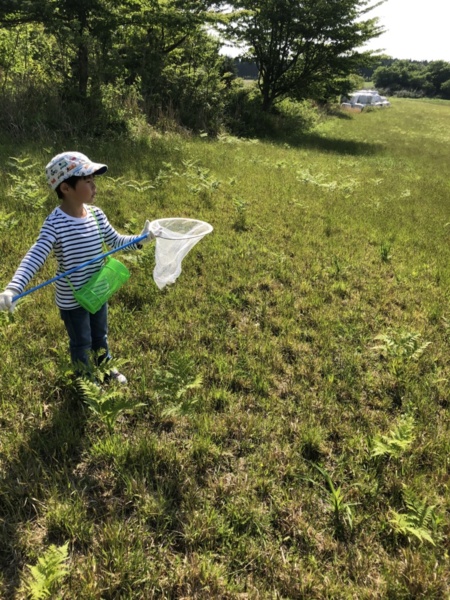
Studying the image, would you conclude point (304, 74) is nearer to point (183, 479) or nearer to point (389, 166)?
point (389, 166)

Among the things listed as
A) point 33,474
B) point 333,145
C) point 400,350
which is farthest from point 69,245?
point 333,145

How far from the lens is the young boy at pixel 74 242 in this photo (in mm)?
2688

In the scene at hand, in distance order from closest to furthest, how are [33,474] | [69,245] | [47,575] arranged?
[47,575] < [33,474] < [69,245]

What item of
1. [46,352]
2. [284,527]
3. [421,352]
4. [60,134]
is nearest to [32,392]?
[46,352]

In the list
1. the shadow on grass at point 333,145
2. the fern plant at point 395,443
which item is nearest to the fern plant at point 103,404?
the fern plant at point 395,443

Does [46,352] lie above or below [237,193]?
below

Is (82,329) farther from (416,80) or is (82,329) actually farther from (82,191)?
(416,80)

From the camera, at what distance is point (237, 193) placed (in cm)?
887

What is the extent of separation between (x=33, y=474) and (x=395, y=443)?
2.59 metres

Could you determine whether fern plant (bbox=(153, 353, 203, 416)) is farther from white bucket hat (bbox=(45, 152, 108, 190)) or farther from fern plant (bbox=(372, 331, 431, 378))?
fern plant (bbox=(372, 331, 431, 378))

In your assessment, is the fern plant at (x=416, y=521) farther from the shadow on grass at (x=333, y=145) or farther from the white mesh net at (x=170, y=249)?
the shadow on grass at (x=333, y=145)

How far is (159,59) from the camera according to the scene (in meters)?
15.7

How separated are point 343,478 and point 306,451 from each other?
33 cm

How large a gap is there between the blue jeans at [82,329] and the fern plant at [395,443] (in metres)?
2.30
